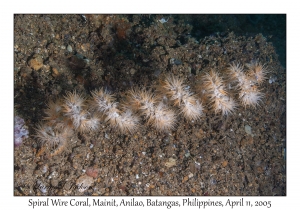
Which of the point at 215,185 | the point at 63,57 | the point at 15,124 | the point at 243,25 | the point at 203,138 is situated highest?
the point at 243,25

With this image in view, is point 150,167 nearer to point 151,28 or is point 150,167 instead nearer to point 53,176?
point 53,176

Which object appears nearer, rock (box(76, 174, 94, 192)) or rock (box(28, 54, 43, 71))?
rock (box(76, 174, 94, 192))

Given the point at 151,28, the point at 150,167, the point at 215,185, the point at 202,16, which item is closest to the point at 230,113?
the point at 215,185

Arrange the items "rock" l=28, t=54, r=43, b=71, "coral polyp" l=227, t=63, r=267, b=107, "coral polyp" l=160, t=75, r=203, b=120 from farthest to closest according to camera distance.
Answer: "rock" l=28, t=54, r=43, b=71 < "coral polyp" l=227, t=63, r=267, b=107 < "coral polyp" l=160, t=75, r=203, b=120

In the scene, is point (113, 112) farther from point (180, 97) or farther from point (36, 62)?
point (36, 62)

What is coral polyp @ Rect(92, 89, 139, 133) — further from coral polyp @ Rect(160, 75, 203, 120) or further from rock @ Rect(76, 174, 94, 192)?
rock @ Rect(76, 174, 94, 192)

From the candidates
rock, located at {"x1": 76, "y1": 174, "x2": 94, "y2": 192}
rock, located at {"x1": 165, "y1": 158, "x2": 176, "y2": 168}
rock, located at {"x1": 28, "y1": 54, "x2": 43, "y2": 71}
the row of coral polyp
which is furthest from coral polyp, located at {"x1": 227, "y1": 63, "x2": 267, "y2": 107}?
rock, located at {"x1": 28, "y1": 54, "x2": 43, "y2": 71}

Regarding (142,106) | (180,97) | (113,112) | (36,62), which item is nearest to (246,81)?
(180,97)

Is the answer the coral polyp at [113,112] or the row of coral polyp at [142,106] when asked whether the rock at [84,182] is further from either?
the coral polyp at [113,112]

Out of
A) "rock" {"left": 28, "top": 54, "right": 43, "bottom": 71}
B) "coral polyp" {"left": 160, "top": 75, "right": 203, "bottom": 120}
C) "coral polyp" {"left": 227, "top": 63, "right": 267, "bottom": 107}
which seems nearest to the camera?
"coral polyp" {"left": 160, "top": 75, "right": 203, "bottom": 120}
